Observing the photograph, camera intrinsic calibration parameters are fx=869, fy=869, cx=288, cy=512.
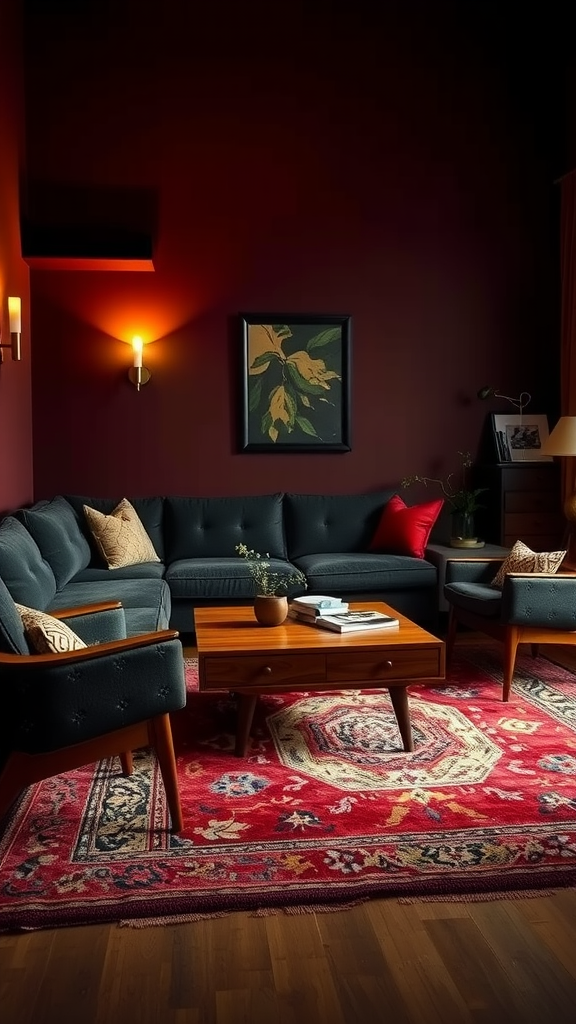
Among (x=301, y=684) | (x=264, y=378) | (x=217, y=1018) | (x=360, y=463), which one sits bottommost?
(x=217, y=1018)

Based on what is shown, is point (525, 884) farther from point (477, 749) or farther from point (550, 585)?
point (550, 585)

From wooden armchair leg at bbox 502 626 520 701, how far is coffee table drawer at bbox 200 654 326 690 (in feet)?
3.87

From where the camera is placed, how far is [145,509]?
18.7 ft

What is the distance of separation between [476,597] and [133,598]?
1.70 m

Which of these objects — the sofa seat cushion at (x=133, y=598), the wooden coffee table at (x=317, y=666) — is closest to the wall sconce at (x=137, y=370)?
the sofa seat cushion at (x=133, y=598)

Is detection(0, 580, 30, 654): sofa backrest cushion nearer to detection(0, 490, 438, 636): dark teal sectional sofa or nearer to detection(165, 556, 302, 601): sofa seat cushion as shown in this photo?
detection(0, 490, 438, 636): dark teal sectional sofa

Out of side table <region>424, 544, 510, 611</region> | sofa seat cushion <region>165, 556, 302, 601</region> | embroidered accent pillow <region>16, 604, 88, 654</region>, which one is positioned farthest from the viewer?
side table <region>424, 544, 510, 611</region>

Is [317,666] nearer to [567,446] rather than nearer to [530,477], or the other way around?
[567,446]

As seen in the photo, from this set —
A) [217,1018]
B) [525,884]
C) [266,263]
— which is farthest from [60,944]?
[266,263]

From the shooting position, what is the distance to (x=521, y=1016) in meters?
1.78

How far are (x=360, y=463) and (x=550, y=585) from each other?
91.8 inches

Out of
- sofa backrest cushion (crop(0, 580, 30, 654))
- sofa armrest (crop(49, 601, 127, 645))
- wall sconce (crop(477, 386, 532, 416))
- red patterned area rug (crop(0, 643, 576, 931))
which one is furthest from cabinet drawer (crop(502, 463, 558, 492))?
sofa backrest cushion (crop(0, 580, 30, 654))

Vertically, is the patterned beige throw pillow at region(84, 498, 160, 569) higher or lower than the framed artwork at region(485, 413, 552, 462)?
lower

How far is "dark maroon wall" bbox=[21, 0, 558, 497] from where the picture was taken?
19.1 ft
